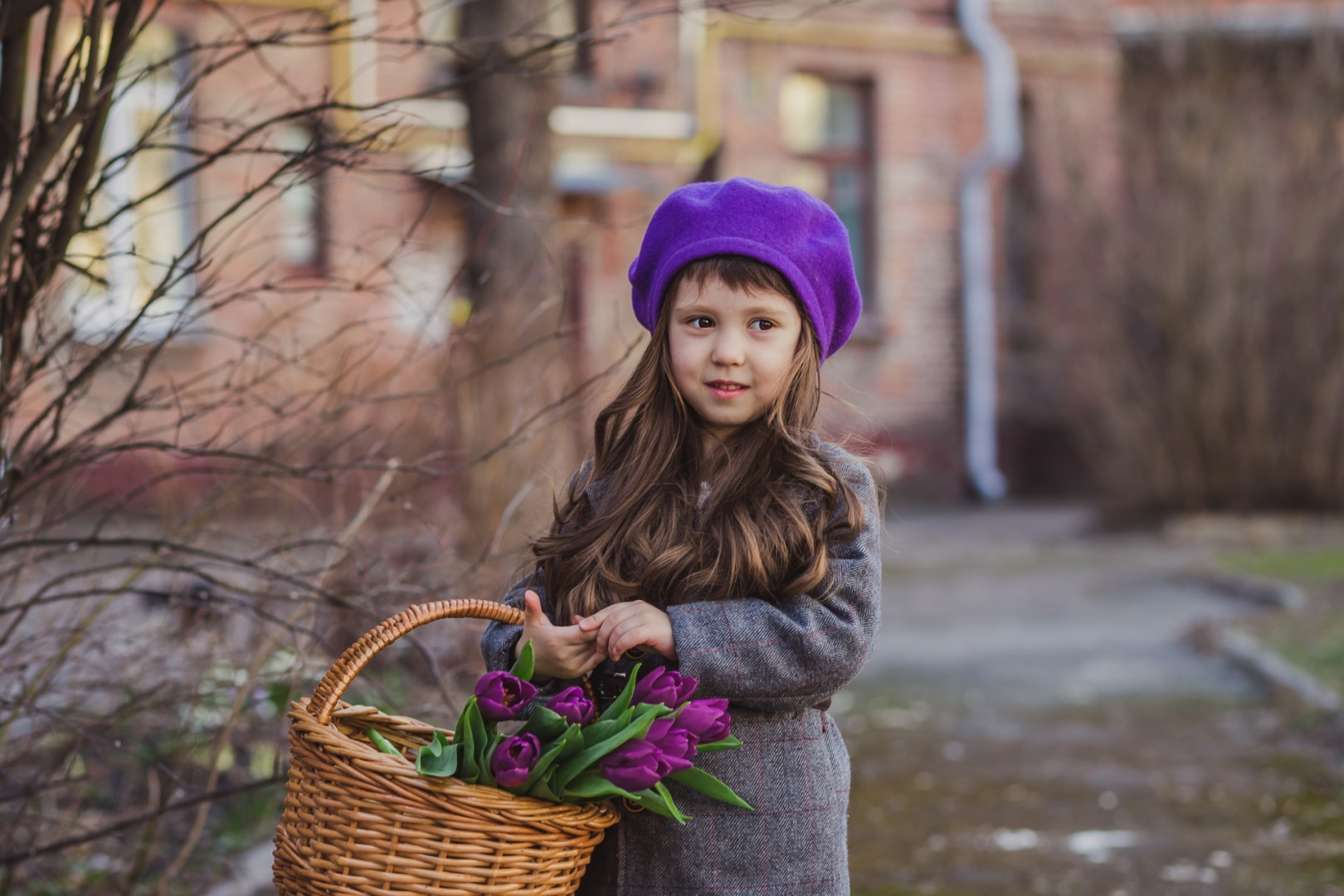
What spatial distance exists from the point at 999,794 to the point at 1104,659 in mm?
2259

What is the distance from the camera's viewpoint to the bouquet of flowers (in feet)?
5.11

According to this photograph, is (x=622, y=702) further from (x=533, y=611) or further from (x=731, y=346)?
(x=731, y=346)

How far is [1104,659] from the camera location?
6461mm

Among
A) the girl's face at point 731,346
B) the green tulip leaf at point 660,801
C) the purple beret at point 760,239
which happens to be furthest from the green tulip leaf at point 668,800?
the purple beret at point 760,239

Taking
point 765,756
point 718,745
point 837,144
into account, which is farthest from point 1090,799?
point 837,144

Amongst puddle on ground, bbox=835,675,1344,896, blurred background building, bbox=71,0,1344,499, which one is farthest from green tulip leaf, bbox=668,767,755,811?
blurred background building, bbox=71,0,1344,499

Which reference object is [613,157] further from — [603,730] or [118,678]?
[603,730]

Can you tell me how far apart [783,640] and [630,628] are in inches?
7.8

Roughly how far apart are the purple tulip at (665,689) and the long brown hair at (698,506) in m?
0.19

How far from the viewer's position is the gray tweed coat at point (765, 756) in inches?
68.8

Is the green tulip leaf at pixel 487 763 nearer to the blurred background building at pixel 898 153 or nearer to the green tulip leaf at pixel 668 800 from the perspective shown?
the green tulip leaf at pixel 668 800

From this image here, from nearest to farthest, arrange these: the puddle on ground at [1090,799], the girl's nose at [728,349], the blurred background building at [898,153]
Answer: the girl's nose at [728,349], the puddle on ground at [1090,799], the blurred background building at [898,153]

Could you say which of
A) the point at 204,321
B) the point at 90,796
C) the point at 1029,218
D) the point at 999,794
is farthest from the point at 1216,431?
the point at 90,796

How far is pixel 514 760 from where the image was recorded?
1562 millimetres
